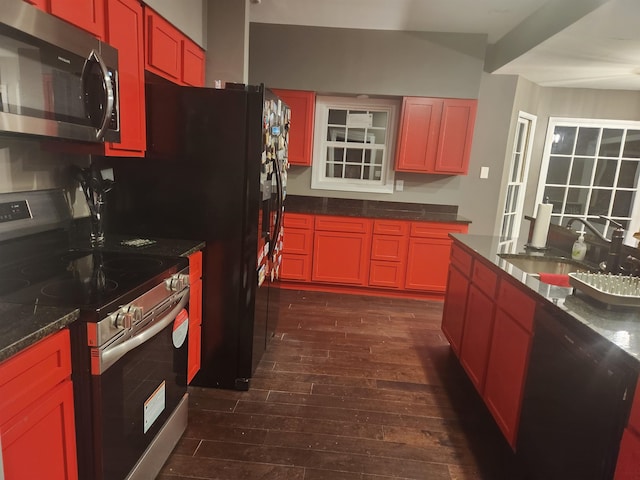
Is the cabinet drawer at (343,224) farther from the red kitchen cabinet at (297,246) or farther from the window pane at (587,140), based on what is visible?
the window pane at (587,140)

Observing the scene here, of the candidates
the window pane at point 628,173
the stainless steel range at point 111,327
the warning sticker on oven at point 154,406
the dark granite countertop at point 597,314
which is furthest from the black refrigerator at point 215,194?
the window pane at point 628,173

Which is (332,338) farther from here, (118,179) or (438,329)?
(118,179)

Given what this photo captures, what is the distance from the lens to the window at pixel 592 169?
4648 millimetres

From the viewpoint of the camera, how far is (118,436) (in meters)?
1.37

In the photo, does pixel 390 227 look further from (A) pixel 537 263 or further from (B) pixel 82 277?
(B) pixel 82 277

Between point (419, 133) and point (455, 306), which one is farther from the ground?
point (419, 133)

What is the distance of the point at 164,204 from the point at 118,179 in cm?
30

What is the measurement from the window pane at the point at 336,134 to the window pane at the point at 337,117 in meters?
0.07

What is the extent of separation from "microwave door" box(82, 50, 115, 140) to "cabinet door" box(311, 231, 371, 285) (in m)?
2.79

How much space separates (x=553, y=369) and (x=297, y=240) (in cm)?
294

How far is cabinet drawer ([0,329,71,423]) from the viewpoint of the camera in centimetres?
96

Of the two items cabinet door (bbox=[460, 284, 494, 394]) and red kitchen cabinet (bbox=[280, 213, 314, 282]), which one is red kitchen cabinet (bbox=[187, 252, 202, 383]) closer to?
cabinet door (bbox=[460, 284, 494, 394])

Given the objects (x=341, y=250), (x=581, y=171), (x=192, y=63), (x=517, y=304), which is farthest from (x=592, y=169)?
(x=192, y=63)

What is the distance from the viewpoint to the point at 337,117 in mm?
4535
